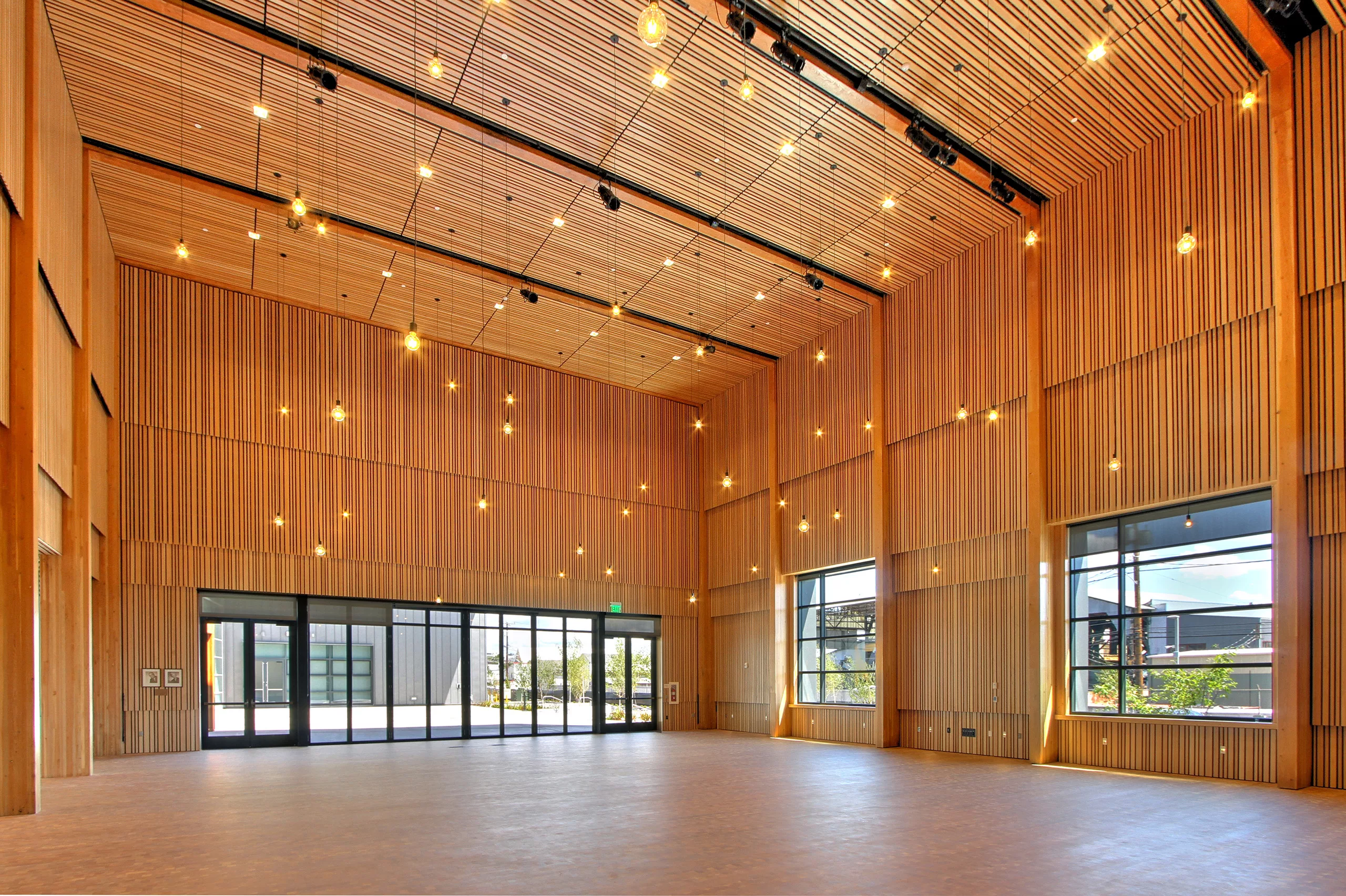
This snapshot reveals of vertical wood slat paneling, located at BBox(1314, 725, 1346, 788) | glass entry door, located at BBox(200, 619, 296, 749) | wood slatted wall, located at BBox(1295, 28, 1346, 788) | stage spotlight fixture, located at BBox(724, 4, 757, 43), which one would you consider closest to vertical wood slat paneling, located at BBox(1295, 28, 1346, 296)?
wood slatted wall, located at BBox(1295, 28, 1346, 788)

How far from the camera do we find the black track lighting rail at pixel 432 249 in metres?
13.8

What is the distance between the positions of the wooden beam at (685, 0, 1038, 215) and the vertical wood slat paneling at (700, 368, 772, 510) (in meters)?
8.39

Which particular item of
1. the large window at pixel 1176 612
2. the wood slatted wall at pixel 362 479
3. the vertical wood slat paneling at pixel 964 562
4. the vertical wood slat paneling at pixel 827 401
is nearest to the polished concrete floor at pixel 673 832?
the large window at pixel 1176 612

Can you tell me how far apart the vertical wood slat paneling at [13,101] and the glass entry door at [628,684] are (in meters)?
15.0

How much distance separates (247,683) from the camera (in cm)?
1702

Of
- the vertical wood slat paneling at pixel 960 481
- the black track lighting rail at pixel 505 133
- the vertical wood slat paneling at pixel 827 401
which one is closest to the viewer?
the black track lighting rail at pixel 505 133

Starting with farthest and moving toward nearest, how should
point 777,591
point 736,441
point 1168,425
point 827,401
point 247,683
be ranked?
point 736,441
point 777,591
point 827,401
point 247,683
point 1168,425

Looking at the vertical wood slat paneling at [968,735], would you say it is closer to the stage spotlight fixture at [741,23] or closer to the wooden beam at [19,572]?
the stage spotlight fixture at [741,23]

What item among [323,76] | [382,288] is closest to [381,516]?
[382,288]

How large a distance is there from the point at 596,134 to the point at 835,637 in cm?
1077

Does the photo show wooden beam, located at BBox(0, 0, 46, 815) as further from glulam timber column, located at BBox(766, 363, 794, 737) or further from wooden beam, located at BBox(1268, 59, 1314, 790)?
glulam timber column, located at BBox(766, 363, 794, 737)

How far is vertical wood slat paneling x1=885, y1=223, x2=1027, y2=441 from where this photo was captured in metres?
14.7

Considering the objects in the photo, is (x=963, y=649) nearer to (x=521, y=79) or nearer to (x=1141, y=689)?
(x=1141, y=689)

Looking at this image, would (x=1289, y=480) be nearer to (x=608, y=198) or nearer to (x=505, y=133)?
(x=608, y=198)
